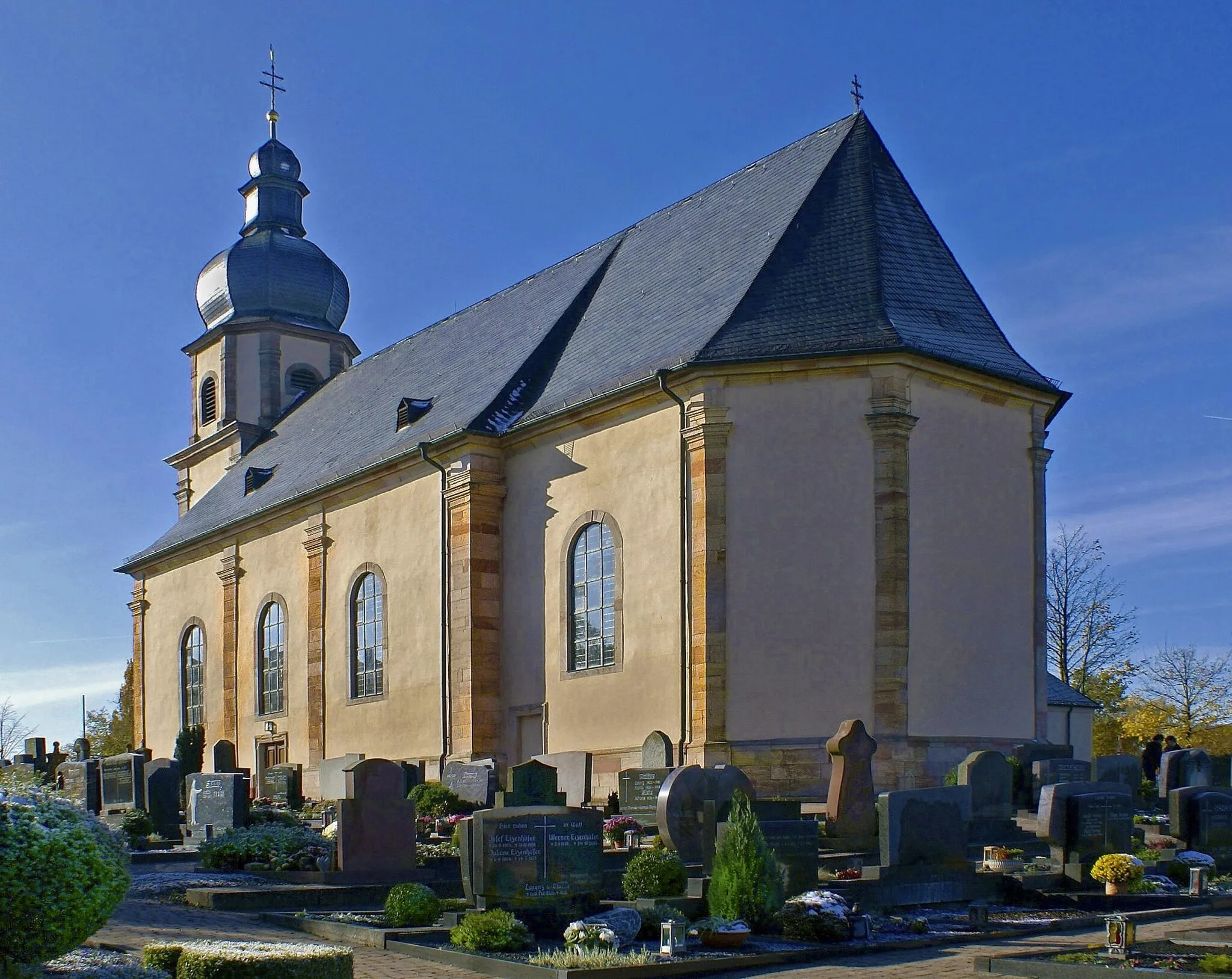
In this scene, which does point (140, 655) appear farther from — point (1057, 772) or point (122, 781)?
point (1057, 772)

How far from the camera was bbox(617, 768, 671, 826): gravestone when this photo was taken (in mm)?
19500

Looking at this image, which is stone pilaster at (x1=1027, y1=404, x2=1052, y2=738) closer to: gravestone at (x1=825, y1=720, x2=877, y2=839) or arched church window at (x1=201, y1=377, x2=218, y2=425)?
gravestone at (x1=825, y1=720, x2=877, y2=839)

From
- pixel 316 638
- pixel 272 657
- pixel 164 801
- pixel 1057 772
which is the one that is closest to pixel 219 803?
pixel 164 801

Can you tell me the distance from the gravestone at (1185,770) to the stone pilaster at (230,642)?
20.7m

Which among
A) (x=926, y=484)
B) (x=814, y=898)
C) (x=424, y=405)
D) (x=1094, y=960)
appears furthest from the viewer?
(x=424, y=405)

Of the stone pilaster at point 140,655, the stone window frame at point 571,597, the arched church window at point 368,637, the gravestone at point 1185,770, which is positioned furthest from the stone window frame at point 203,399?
the gravestone at point 1185,770

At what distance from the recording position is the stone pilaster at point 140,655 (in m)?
41.1

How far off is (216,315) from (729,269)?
71.8 ft

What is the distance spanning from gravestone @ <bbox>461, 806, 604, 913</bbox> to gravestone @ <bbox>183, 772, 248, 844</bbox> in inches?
311

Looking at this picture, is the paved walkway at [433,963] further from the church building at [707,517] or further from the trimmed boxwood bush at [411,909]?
the church building at [707,517]

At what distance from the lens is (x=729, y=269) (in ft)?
84.2

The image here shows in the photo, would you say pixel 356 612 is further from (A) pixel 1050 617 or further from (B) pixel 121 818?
(A) pixel 1050 617

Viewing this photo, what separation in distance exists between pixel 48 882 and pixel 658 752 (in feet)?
46.8

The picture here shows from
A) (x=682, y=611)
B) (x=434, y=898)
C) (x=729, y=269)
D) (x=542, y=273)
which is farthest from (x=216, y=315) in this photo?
(x=434, y=898)
